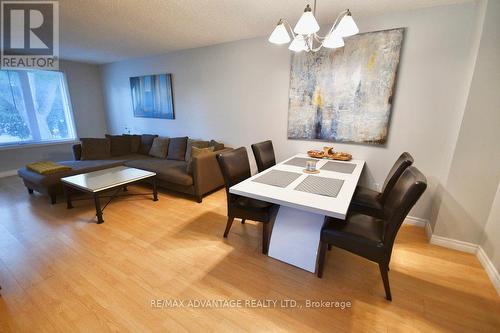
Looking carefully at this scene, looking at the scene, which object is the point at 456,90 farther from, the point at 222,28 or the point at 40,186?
the point at 40,186

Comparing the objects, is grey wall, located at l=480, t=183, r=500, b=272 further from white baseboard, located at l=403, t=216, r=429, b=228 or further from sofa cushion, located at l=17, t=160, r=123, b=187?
sofa cushion, located at l=17, t=160, r=123, b=187

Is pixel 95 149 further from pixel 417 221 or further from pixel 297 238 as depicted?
pixel 417 221

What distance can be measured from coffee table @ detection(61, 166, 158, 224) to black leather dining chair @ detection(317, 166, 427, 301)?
8.04 feet

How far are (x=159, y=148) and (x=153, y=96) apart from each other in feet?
3.81

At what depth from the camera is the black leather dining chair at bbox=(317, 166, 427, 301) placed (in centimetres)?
131

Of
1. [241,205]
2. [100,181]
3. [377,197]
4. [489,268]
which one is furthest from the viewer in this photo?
[100,181]

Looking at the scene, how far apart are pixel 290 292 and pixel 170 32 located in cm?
338

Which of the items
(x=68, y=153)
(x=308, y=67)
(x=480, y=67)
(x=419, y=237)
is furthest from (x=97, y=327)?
(x=68, y=153)

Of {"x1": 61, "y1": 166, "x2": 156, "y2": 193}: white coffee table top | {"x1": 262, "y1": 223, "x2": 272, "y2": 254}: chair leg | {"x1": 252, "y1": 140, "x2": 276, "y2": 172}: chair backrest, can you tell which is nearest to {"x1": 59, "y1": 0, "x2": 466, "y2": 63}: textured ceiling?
{"x1": 252, "y1": 140, "x2": 276, "y2": 172}: chair backrest

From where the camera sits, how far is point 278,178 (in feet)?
6.32

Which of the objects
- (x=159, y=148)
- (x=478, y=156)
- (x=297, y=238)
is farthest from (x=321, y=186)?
(x=159, y=148)

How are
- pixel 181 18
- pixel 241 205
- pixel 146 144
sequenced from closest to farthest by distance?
pixel 241 205 < pixel 181 18 < pixel 146 144

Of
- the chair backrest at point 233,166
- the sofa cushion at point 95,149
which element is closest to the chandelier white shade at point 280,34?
the chair backrest at point 233,166

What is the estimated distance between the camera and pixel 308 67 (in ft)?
9.10
